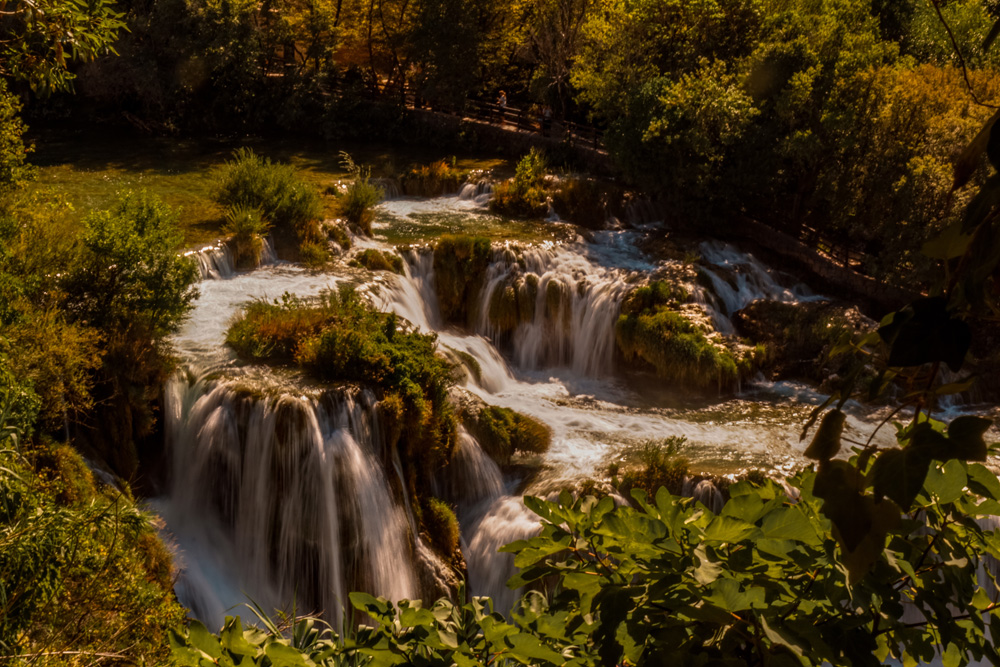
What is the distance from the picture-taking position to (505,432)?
12.0m

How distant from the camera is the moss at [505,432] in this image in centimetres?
1188

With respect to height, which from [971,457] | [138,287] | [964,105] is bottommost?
[138,287]

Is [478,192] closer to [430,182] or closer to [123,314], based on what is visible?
[430,182]

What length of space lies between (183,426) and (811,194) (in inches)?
669

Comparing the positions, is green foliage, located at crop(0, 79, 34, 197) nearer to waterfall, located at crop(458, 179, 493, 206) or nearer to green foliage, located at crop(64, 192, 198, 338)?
green foliage, located at crop(64, 192, 198, 338)

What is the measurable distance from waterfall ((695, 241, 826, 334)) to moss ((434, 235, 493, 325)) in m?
4.93

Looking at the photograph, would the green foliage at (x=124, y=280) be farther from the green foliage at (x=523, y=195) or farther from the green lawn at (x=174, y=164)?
the green foliage at (x=523, y=195)

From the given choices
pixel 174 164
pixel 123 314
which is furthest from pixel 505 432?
Answer: pixel 174 164

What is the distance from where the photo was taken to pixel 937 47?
875 inches

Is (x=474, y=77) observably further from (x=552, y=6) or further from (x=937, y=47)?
(x=937, y=47)

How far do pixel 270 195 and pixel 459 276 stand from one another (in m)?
4.61

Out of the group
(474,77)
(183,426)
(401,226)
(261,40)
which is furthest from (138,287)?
(261,40)

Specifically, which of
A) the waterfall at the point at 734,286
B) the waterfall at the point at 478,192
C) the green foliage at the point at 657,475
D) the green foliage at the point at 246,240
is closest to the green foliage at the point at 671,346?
the waterfall at the point at 734,286

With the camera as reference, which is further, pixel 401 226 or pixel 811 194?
pixel 811 194
